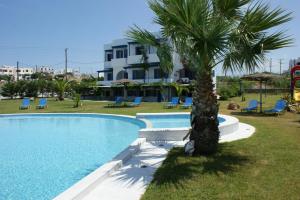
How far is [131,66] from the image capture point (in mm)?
42375

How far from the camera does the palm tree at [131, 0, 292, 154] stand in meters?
6.48

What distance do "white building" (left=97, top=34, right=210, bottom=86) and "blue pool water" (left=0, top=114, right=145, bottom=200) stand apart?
20.5m

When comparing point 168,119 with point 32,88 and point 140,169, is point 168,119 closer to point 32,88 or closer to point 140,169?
point 140,169

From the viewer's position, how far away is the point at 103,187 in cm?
584

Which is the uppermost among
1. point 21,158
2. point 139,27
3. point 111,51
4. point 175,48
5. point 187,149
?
point 111,51

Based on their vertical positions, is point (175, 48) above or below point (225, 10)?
below

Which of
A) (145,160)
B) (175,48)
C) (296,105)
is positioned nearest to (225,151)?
(145,160)

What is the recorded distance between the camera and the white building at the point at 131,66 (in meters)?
38.9

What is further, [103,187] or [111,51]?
[111,51]

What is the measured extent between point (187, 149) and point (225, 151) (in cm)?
119

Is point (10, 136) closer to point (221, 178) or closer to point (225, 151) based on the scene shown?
point (225, 151)

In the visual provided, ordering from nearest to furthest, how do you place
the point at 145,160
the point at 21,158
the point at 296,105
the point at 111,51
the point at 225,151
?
the point at 145,160, the point at 225,151, the point at 21,158, the point at 296,105, the point at 111,51

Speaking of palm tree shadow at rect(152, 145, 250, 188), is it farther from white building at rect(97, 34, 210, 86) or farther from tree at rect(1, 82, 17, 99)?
tree at rect(1, 82, 17, 99)

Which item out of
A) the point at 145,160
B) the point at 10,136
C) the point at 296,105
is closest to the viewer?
the point at 145,160
